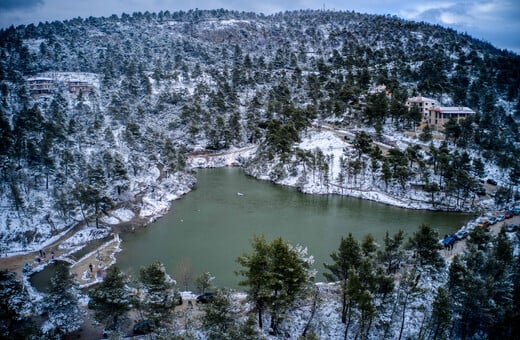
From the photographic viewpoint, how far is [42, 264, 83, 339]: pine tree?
70.4ft

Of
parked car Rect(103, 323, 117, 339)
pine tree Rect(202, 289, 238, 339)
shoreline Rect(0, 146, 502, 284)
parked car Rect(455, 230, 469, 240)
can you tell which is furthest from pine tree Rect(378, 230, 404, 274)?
shoreline Rect(0, 146, 502, 284)

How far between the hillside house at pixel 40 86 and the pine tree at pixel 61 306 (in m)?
77.9

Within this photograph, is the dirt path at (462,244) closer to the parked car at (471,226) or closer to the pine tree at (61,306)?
the parked car at (471,226)

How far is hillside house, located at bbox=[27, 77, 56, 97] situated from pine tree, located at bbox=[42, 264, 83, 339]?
256 ft

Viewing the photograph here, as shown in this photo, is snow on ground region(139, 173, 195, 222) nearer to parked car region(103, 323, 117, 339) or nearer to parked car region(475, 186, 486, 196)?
parked car region(103, 323, 117, 339)

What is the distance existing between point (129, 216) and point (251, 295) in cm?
2851

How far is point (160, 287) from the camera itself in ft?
70.9

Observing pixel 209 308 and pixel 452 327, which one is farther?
pixel 452 327

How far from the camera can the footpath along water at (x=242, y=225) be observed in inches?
1368

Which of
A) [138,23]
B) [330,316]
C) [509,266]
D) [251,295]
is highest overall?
[138,23]

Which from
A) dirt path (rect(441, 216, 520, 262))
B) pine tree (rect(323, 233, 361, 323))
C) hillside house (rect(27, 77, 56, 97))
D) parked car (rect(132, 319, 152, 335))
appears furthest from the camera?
hillside house (rect(27, 77, 56, 97))

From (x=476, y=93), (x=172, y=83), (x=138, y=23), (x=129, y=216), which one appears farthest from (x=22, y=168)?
(x=138, y=23)

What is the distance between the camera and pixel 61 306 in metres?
21.6

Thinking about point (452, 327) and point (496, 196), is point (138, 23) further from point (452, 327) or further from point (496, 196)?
point (452, 327)
